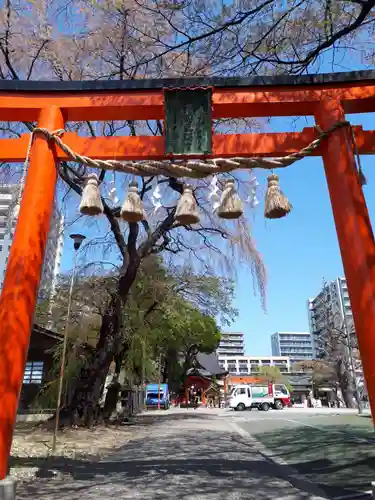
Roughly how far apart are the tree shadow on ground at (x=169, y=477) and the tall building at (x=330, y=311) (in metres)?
25.6

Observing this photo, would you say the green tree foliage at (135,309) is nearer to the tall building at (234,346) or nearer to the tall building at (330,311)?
the tall building at (330,311)

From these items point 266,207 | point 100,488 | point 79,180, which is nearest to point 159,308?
point 79,180

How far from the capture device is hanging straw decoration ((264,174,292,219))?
4.05 m

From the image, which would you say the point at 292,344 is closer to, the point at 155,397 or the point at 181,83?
the point at 155,397

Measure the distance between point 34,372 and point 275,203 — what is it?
16044mm

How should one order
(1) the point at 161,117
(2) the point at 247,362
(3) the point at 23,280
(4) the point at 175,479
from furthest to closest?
(2) the point at 247,362 < (4) the point at 175,479 < (1) the point at 161,117 < (3) the point at 23,280

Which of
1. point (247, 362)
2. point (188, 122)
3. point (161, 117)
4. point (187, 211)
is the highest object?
point (247, 362)

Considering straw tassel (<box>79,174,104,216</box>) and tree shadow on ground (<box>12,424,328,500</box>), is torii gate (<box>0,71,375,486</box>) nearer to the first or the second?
straw tassel (<box>79,174,104,216</box>)

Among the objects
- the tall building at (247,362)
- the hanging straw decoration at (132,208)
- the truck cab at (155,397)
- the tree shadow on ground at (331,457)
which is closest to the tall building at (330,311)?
the truck cab at (155,397)

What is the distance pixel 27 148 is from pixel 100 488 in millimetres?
4017

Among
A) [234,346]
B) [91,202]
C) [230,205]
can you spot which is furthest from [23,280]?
[234,346]

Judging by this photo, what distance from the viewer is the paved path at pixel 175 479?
14.3ft

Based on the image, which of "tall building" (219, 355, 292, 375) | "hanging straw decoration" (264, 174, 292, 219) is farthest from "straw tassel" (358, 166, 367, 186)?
"tall building" (219, 355, 292, 375)

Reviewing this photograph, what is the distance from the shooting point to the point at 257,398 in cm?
3150
